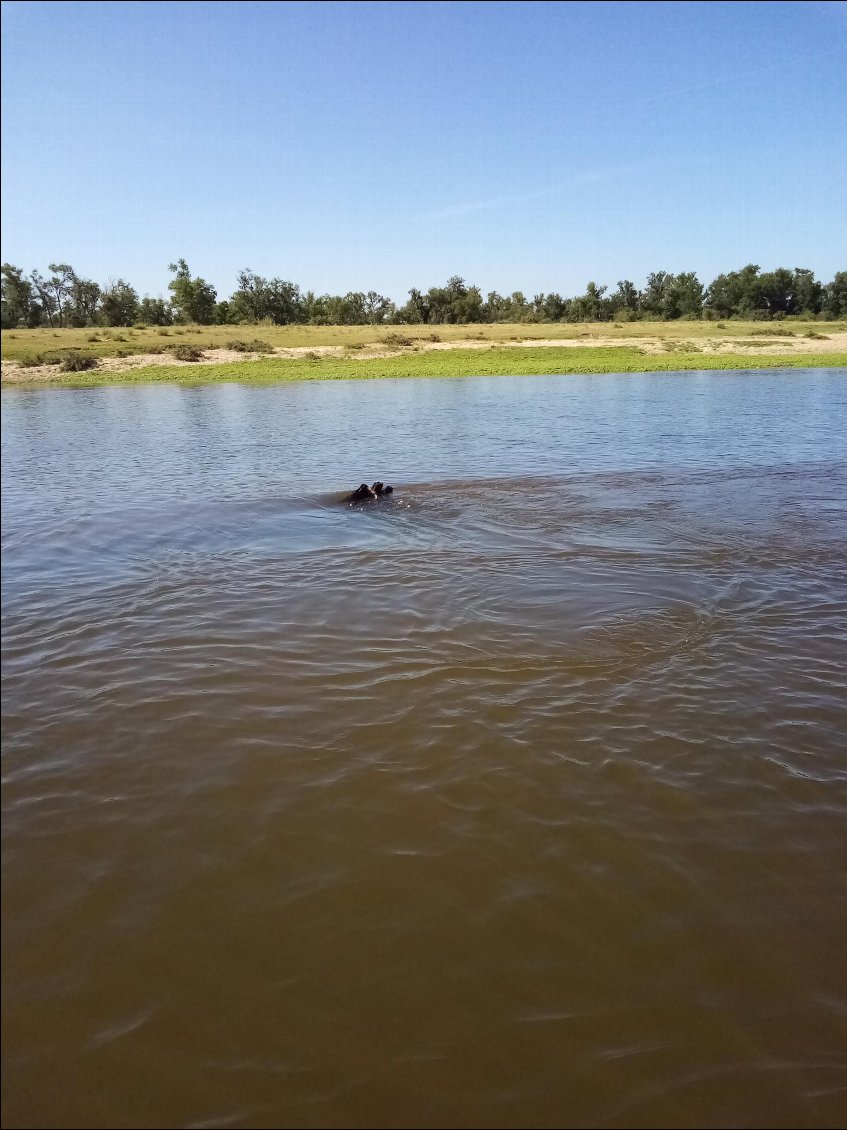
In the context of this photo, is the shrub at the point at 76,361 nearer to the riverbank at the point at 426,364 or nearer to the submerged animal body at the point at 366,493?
the riverbank at the point at 426,364

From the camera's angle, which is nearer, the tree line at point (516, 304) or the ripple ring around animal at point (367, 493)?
the ripple ring around animal at point (367, 493)

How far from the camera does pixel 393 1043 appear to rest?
9.46 ft

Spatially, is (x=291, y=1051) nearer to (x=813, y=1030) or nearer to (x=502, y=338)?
(x=813, y=1030)

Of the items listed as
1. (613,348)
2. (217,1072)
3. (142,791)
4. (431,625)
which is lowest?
(217,1072)

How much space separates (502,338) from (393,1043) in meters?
61.7

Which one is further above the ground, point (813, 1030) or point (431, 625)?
point (431, 625)

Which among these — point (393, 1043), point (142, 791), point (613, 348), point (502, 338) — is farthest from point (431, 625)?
point (502, 338)

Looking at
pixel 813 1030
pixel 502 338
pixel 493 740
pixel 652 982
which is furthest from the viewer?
pixel 502 338

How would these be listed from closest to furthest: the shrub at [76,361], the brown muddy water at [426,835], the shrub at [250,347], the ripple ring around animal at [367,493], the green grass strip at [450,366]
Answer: the brown muddy water at [426,835] → the ripple ring around animal at [367,493] → the shrub at [76,361] → the green grass strip at [450,366] → the shrub at [250,347]

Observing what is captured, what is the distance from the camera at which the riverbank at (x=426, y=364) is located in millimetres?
40375

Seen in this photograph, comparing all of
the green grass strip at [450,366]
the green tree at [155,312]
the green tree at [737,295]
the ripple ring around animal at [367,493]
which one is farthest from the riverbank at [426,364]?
the green tree at [737,295]

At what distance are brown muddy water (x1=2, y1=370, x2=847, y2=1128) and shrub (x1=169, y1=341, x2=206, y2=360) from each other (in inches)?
1569

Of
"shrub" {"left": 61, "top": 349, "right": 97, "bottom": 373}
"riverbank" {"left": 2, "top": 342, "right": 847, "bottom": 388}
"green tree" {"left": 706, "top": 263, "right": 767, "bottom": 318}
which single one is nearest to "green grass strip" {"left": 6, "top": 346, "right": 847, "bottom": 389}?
"riverbank" {"left": 2, "top": 342, "right": 847, "bottom": 388}

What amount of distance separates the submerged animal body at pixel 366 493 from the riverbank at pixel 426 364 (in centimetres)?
2778
